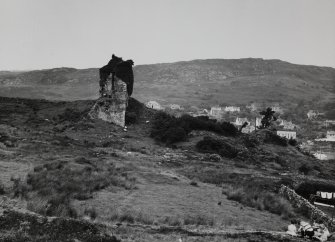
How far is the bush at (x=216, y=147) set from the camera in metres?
37.6

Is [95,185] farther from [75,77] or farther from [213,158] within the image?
[75,77]

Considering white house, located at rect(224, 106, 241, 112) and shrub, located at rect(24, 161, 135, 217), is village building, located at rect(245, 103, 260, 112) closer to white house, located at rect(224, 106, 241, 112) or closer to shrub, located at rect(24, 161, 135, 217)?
white house, located at rect(224, 106, 241, 112)

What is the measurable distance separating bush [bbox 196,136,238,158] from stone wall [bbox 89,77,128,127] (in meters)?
9.43

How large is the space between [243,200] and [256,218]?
10.1ft

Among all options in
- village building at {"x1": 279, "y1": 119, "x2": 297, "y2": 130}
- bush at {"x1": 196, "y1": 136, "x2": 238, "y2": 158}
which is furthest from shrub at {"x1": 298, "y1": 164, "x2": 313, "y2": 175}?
village building at {"x1": 279, "y1": 119, "x2": 297, "y2": 130}

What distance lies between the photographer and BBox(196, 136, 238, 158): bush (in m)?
37.6

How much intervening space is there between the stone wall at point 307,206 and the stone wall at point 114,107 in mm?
22745

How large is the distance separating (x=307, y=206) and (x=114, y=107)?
90.3ft

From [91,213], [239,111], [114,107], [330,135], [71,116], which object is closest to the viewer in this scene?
[91,213]

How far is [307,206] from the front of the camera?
18656 mm

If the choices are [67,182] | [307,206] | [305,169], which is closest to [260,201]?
[307,206]

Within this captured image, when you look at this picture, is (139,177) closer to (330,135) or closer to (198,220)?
(198,220)

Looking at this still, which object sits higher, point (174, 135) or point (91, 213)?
point (91, 213)

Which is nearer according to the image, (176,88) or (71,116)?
(71,116)
